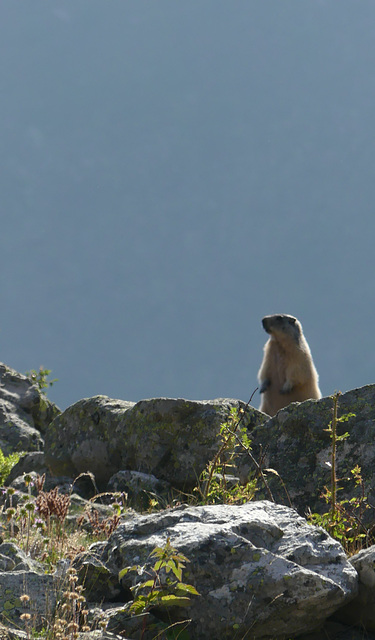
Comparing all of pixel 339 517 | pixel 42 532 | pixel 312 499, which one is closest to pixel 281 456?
pixel 312 499

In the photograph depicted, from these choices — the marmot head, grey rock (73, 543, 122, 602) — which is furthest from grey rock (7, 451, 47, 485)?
grey rock (73, 543, 122, 602)

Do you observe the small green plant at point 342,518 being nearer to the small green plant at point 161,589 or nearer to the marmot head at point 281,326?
the small green plant at point 161,589

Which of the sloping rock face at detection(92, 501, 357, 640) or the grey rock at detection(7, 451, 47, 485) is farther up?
the grey rock at detection(7, 451, 47, 485)

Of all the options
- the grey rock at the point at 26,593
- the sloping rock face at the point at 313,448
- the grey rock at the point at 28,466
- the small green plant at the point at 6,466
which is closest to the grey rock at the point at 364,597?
the sloping rock face at the point at 313,448

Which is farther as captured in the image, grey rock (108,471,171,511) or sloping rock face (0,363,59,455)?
sloping rock face (0,363,59,455)

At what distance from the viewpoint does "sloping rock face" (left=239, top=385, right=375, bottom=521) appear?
5926 millimetres

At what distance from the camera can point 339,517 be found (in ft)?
16.3

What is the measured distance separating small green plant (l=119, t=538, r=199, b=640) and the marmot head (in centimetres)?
1165

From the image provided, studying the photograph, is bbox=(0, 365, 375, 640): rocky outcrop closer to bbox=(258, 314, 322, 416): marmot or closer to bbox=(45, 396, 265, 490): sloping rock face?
bbox=(45, 396, 265, 490): sloping rock face

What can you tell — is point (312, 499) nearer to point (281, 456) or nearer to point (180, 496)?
point (281, 456)

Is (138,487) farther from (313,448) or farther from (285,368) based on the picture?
(285,368)

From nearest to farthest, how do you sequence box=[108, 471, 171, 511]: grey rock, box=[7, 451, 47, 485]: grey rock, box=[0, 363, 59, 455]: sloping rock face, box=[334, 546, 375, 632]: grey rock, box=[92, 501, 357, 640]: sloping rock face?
box=[92, 501, 357, 640]: sloping rock face, box=[334, 546, 375, 632]: grey rock, box=[108, 471, 171, 511]: grey rock, box=[7, 451, 47, 485]: grey rock, box=[0, 363, 59, 455]: sloping rock face

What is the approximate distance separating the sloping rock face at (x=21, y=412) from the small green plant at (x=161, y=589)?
33.3 feet

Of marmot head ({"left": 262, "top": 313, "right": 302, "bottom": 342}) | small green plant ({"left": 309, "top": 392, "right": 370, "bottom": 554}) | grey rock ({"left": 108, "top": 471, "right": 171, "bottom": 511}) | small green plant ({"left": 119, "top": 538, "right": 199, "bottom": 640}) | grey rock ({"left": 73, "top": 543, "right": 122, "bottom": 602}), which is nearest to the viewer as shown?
small green plant ({"left": 119, "top": 538, "right": 199, "bottom": 640})
